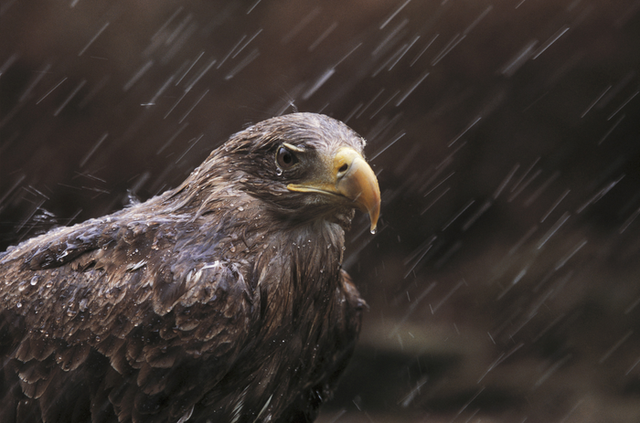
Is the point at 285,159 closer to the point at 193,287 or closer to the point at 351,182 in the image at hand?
the point at 351,182

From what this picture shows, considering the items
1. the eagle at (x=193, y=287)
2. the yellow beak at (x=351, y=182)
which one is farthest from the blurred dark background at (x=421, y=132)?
the yellow beak at (x=351, y=182)

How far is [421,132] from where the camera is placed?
4.29 m

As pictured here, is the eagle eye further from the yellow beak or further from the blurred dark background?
the blurred dark background

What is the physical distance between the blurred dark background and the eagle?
6.40ft

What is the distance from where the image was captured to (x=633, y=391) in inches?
172

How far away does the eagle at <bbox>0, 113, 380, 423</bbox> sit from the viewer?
207cm

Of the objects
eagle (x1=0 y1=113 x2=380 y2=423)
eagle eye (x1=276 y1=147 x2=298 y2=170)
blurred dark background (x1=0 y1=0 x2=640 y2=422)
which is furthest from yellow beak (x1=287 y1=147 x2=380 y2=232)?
blurred dark background (x1=0 y1=0 x2=640 y2=422)

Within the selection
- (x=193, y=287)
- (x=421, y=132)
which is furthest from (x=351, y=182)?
(x=421, y=132)

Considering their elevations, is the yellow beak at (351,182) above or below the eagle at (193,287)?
above

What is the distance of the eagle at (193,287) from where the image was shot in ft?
6.79

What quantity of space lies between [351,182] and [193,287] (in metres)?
0.76

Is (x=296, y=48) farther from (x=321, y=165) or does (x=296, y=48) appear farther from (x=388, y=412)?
(x=388, y=412)

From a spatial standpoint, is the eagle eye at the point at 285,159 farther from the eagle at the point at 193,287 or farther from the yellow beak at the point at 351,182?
the yellow beak at the point at 351,182

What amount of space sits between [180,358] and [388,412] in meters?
3.26
